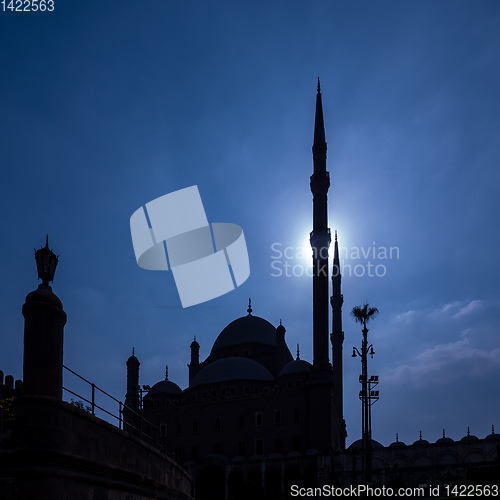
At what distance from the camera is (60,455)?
31.8 feet

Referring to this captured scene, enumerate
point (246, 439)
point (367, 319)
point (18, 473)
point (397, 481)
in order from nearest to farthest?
point (18, 473)
point (367, 319)
point (397, 481)
point (246, 439)

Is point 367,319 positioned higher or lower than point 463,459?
higher

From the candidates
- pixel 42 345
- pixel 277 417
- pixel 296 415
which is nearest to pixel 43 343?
pixel 42 345

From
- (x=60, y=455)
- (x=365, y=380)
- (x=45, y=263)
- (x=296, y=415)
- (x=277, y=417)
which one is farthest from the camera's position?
(x=277, y=417)

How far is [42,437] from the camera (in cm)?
958

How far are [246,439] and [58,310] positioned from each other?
4982 centimetres

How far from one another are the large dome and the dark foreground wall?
57.0m

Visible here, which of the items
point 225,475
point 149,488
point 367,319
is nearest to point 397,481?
point 225,475

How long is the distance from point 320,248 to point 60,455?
48321 millimetres

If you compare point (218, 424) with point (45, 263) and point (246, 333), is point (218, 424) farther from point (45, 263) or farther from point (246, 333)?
point (45, 263)

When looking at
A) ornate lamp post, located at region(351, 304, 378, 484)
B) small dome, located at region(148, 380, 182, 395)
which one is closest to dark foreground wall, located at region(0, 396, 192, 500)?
ornate lamp post, located at region(351, 304, 378, 484)

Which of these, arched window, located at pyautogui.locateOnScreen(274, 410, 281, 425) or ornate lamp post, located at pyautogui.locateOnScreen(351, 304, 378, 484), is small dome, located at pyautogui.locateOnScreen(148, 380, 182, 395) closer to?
arched window, located at pyautogui.locateOnScreen(274, 410, 281, 425)

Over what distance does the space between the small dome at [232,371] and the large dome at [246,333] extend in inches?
194

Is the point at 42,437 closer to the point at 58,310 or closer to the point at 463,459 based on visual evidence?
the point at 58,310
